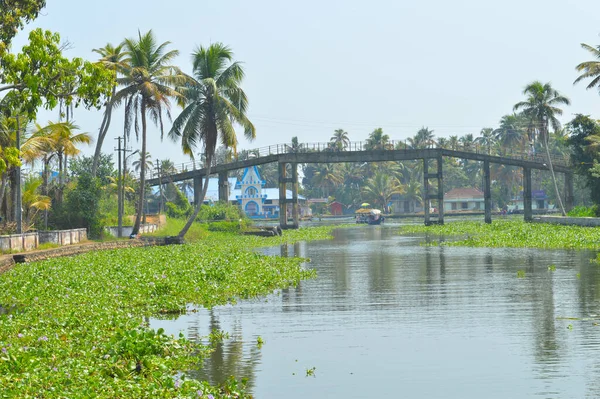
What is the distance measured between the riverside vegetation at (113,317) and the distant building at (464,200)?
4167 inches

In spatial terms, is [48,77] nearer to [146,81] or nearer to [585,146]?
[146,81]

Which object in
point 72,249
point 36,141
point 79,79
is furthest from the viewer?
point 36,141

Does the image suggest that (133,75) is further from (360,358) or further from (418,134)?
(418,134)

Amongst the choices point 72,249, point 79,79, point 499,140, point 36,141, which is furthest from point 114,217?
point 499,140

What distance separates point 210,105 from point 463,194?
303 feet

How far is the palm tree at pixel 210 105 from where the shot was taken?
166 ft

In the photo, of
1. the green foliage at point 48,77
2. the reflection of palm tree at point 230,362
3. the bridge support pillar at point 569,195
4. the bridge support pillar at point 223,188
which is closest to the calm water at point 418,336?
the reflection of palm tree at point 230,362

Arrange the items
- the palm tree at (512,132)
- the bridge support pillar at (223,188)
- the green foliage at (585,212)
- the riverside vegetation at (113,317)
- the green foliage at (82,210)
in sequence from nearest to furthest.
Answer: the riverside vegetation at (113,317)
the green foliage at (82,210)
the green foliage at (585,212)
the bridge support pillar at (223,188)
the palm tree at (512,132)

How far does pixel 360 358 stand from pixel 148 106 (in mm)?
37249

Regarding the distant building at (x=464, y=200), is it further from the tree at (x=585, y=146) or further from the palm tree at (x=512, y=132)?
the tree at (x=585, y=146)

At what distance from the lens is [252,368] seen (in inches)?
517

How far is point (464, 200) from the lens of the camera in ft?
448

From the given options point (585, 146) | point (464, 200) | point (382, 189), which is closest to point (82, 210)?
point (585, 146)

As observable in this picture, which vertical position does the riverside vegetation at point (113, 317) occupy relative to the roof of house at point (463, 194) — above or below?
below
